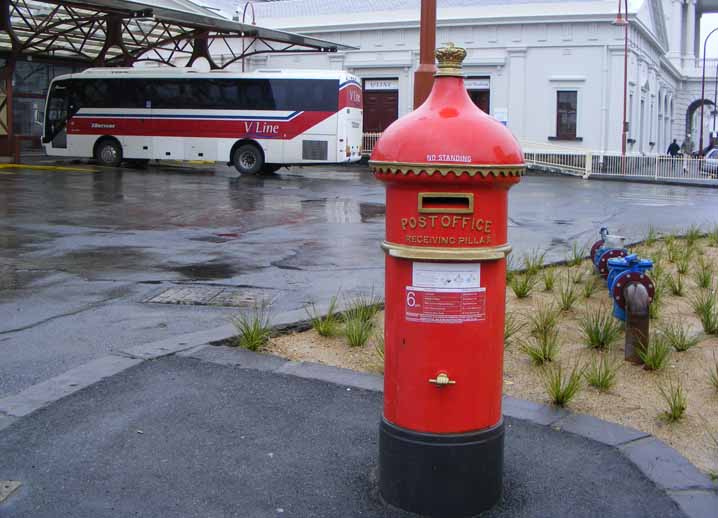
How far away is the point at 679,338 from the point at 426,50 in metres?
3.28

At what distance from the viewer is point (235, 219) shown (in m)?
16.4

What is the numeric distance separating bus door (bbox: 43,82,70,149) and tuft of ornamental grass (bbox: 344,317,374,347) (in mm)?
27940

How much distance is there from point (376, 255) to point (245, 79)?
19.4 metres

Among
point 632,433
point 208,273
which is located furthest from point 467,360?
point 208,273

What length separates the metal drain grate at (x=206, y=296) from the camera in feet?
28.4

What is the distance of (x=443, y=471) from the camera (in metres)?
4.20

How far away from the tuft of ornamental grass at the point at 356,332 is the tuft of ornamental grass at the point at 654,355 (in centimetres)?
194

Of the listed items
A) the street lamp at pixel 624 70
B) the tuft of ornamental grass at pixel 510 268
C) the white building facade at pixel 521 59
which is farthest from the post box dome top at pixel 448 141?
the white building facade at pixel 521 59

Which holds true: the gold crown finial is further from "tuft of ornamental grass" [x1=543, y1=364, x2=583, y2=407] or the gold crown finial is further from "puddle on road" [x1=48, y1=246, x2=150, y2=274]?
"puddle on road" [x1=48, y1=246, x2=150, y2=274]

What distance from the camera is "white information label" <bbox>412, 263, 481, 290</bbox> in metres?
4.09

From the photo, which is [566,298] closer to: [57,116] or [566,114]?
[57,116]

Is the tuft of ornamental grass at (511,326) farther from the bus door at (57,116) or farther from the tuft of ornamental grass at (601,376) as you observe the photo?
the bus door at (57,116)

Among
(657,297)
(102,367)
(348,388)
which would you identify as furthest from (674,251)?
(102,367)

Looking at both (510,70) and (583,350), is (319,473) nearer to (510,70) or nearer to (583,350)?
(583,350)
